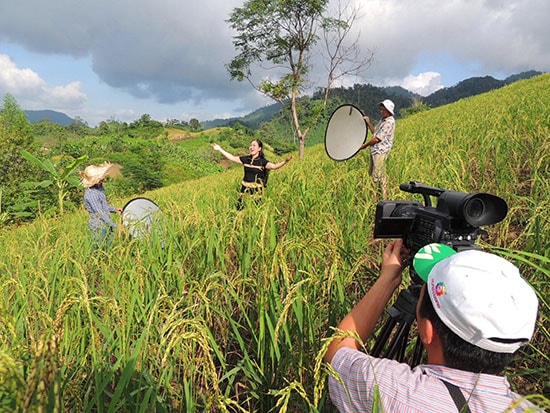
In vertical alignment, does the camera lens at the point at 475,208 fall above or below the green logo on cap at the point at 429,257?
above

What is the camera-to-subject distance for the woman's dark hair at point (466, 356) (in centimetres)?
72

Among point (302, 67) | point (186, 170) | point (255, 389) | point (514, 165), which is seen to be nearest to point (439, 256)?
point (255, 389)

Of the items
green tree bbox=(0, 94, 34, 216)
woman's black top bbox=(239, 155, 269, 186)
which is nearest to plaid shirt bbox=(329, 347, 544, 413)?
woman's black top bbox=(239, 155, 269, 186)

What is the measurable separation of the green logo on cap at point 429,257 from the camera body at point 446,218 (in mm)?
Answer: 75

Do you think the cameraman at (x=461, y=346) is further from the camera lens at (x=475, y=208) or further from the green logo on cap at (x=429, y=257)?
the camera lens at (x=475, y=208)

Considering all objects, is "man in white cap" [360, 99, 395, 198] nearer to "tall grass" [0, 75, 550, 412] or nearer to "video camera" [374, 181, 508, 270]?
"tall grass" [0, 75, 550, 412]

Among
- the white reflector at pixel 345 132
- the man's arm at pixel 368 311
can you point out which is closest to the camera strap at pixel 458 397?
the man's arm at pixel 368 311

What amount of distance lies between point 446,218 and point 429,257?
15cm

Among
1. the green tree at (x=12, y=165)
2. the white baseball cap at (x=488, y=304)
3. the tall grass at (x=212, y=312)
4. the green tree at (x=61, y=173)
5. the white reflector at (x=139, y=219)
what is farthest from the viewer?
the green tree at (x=12, y=165)

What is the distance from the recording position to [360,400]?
0.81 meters

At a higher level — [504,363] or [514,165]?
[514,165]

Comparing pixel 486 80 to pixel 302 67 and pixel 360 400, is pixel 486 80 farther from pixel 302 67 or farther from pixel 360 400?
pixel 360 400

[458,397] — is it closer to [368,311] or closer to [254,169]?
[368,311]

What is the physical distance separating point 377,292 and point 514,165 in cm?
294
